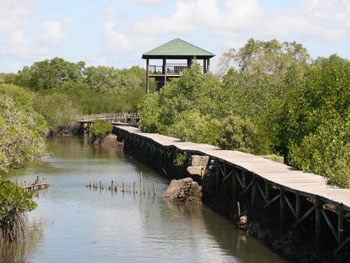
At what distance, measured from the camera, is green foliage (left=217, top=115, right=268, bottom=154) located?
4369 centimetres

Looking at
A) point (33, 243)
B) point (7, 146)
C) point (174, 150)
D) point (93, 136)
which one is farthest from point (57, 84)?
point (33, 243)

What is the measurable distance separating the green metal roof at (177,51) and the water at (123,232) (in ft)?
123

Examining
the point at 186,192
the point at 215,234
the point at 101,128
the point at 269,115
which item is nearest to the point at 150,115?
the point at 101,128

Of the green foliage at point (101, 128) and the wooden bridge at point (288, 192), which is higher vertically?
the green foliage at point (101, 128)

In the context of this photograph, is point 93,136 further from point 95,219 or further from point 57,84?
point 95,219

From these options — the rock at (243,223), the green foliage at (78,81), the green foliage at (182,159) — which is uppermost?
the green foliage at (78,81)

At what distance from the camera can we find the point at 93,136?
95875 mm

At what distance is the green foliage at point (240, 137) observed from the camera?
43.7 m

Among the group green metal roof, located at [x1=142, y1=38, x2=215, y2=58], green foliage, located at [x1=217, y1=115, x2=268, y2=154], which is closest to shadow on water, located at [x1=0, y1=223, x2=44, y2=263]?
green foliage, located at [x1=217, y1=115, x2=268, y2=154]

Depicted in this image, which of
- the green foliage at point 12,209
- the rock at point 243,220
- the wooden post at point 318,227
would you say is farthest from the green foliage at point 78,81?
the wooden post at point 318,227

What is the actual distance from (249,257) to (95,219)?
10.5 meters

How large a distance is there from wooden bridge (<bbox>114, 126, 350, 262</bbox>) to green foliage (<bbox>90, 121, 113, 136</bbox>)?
48.2 metres

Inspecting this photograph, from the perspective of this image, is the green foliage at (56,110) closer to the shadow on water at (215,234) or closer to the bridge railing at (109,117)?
the bridge railing at (109,117)

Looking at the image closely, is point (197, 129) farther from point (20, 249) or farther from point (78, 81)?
point (78, 81)
